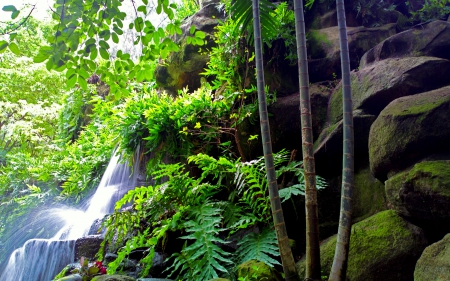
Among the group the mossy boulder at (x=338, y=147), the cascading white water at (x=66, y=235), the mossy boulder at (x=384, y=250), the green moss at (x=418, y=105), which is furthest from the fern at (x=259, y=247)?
the cascading white water at (x=66, y=235)

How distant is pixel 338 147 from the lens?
3.76 metres

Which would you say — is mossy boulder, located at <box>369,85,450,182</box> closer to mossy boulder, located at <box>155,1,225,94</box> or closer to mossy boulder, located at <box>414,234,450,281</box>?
mossy boulder, located at <box>414,234,450,281</box>

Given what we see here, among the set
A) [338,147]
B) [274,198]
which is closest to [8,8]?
[274,198]

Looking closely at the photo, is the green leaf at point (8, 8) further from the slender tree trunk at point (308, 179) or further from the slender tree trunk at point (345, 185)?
the slender tree trunk at point (345, 185)

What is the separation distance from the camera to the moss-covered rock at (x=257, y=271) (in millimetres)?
→ 2696

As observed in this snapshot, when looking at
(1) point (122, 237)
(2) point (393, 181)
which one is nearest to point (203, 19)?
(1) point (122, 237)

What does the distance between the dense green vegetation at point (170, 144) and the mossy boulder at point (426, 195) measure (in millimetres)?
1025

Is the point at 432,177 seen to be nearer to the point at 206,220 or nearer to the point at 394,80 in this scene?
the point at 394,80

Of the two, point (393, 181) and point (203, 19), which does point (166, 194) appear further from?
point (203, 19)

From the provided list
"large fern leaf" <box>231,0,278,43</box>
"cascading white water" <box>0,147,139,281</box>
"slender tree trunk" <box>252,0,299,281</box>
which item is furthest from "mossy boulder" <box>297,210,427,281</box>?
"cascading white water" <box>0,147,139,281</box>

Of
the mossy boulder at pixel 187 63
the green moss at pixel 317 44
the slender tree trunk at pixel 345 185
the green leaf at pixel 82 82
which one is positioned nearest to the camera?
the green leaf at pixel 82 82

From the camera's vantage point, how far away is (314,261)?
7.17 ft

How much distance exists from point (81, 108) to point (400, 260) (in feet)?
37.3

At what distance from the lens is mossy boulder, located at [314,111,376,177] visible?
3.68 meters
